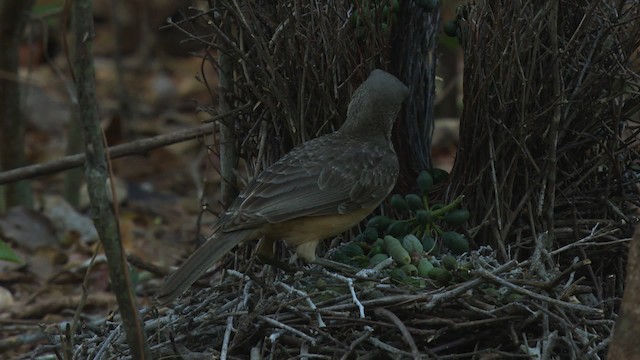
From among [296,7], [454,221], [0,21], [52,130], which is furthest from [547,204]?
[52,130]

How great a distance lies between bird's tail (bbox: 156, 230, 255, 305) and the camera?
430cm

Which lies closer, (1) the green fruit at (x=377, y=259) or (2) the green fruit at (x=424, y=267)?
(2) the green fruit at (x=424, y=267)

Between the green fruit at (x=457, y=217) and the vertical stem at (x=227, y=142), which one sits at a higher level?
the vertical stem at (x=227, y=142)

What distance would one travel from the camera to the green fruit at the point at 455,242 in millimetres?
4711

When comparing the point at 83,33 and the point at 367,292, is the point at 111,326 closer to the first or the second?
the point at 367,292

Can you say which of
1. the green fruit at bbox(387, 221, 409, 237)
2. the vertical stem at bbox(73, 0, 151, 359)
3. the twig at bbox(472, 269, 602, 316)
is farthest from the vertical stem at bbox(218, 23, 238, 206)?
the twig at bbox(472, 269, 602, 316)

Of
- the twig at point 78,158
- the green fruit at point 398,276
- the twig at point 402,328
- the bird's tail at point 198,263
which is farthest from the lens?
the twig at point 78,158

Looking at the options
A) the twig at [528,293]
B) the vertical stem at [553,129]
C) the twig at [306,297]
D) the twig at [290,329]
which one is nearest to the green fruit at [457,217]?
the vertical stem at [553,129]

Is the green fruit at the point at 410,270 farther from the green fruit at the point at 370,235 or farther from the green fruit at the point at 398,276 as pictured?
the green fruit at the point at 370,235

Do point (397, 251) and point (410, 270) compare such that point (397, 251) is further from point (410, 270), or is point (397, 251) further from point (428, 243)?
point (428, 243)

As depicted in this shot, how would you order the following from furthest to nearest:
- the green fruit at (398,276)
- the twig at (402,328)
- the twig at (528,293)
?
1. the green fruit at (398,276)
2. the twig at (528,293)
3. the twig at (402,328)

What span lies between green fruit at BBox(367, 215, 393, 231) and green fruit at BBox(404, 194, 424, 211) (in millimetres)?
129

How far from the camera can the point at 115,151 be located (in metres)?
5.91

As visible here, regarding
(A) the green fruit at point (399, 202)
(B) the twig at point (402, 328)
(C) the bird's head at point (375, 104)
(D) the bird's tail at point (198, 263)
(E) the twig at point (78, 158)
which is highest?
(C) the bird's head at point (375, 104)
